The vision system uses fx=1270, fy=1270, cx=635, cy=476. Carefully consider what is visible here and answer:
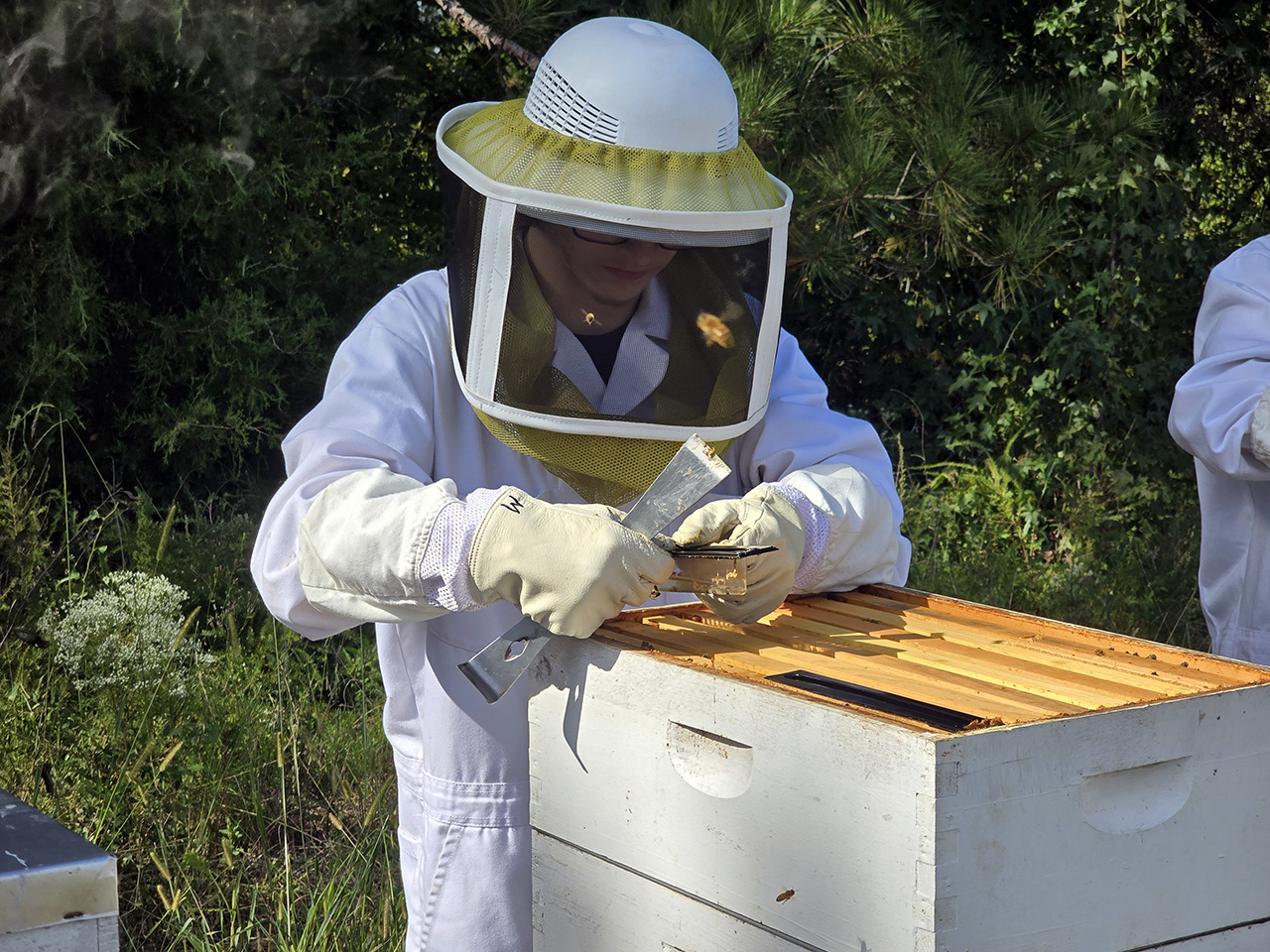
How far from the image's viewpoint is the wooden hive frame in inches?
50.4

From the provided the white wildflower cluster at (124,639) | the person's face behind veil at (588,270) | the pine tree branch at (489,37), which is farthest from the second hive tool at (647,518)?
the pine tree branch at (489,37)

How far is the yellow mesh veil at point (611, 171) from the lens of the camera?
173 cm

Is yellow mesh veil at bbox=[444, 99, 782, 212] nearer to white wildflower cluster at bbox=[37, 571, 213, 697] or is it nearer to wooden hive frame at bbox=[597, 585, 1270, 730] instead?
wooden hive frame at bbox=[597, 585, 1270, 730]

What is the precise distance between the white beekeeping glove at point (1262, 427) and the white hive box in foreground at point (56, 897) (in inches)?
77.3

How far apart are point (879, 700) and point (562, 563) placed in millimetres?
410

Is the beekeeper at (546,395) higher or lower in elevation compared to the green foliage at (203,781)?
higher

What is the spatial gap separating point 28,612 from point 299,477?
2.27m

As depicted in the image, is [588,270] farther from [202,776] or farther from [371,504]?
[202,776]

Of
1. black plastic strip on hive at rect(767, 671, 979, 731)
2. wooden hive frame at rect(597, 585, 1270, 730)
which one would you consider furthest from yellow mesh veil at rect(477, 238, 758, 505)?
black plastic strip on hive at rect(767, 671, 979, 731)

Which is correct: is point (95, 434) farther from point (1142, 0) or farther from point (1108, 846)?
point (1142, 0)

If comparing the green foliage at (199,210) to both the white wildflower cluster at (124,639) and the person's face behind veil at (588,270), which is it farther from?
the person's face behind veil at (588,270)

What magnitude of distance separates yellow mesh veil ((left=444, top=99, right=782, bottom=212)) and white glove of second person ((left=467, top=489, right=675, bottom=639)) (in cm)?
47

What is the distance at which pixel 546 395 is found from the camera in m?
1.80

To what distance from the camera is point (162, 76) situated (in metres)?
4.38
